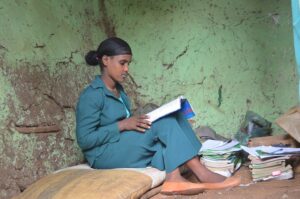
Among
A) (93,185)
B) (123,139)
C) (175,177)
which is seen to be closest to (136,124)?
(123,139)

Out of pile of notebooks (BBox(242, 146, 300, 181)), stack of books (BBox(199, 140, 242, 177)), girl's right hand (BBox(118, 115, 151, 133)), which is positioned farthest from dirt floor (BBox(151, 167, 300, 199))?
girl's right hand (BBox(118, 115, 151, 133))

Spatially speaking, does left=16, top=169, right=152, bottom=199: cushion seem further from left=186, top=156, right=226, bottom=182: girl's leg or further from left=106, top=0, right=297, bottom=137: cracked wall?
left=106, top=0, right=297, bottom=137: cracked wall

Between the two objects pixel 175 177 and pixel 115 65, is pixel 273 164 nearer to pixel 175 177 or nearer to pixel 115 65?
pixel 175 177

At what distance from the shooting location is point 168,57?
4.28 m

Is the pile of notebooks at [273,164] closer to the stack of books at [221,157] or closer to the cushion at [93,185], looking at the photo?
the stack of books at [221,157]

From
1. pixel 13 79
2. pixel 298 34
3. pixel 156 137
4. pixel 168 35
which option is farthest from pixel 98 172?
pixel 168 35

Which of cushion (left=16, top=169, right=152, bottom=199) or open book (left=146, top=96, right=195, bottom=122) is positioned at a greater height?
open book (left=146, top=96, right=195, bottom=122)

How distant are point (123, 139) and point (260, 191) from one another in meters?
0.90

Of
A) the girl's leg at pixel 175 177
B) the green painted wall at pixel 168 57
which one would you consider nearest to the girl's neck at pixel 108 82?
the green painted wall at pixel 168 57

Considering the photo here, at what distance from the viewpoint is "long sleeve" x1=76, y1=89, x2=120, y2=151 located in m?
3.08

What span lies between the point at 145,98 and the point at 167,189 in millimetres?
1488

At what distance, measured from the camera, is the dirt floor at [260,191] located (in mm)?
2684

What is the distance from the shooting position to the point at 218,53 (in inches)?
165

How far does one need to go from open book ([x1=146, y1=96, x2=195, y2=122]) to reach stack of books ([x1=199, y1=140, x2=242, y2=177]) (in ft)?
1.26
